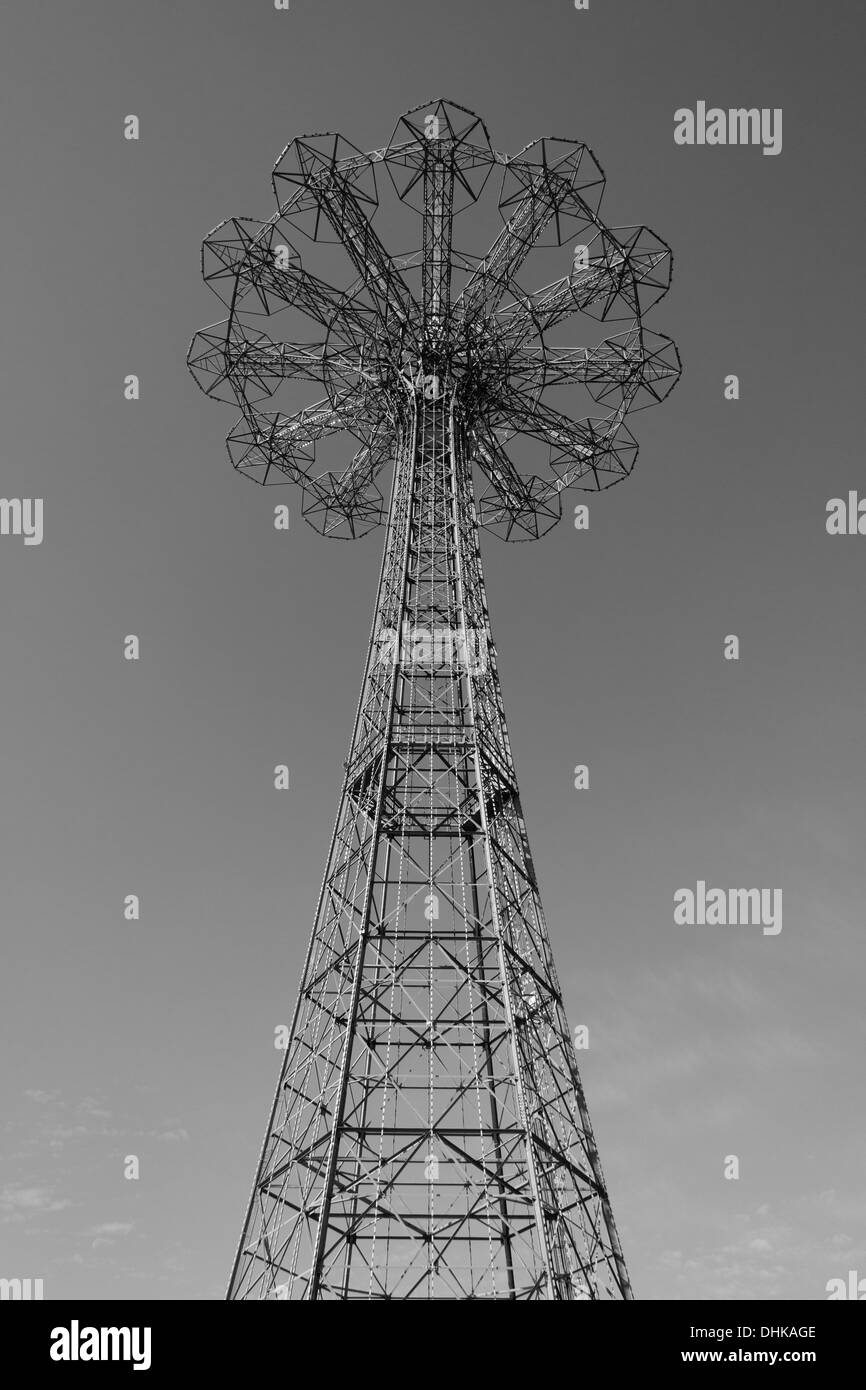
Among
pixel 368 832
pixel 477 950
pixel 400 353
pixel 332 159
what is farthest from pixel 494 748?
pixel 332 159

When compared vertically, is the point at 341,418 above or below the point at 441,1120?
above

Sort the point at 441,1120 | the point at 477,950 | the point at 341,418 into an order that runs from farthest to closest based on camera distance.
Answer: the point at 341,418 → the point at 477,950 → the point at 441,1120

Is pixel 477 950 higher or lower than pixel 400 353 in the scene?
lower

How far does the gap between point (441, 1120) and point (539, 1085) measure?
1.98 m

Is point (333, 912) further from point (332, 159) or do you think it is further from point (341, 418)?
point (332, 159)

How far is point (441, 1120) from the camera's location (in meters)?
18.3

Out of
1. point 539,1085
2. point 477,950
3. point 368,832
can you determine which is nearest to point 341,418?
point 368,832

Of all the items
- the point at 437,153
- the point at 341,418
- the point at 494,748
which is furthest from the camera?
the point at 341,418
